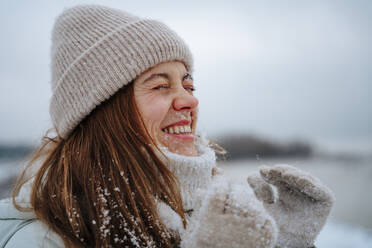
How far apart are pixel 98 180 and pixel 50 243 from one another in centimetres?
36

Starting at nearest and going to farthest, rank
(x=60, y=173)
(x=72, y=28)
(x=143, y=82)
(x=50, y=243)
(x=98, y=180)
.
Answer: (x=50, y=243) → (x=98, y=180) → (x=60, y=173) → (x=143, y=82) → (x=72, y=28)

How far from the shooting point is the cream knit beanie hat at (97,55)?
151 centimetres

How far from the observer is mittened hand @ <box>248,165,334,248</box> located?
1.27 m

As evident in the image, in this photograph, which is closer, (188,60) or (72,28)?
(72,28)

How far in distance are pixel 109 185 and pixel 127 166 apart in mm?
141

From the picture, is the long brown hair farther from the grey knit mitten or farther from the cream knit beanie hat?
the grey knit mitten

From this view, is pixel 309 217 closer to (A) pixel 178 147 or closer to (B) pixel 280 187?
(B) pixel 280 187

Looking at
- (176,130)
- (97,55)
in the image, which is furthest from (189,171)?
(97,55)

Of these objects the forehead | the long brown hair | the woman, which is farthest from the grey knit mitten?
the forehead

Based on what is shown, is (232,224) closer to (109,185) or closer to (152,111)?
(109,185)

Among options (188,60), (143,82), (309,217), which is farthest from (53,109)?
(309,217)

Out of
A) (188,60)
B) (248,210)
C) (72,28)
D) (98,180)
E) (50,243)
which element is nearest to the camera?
(248,210)

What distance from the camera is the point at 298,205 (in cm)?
138

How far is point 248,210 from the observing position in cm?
86
